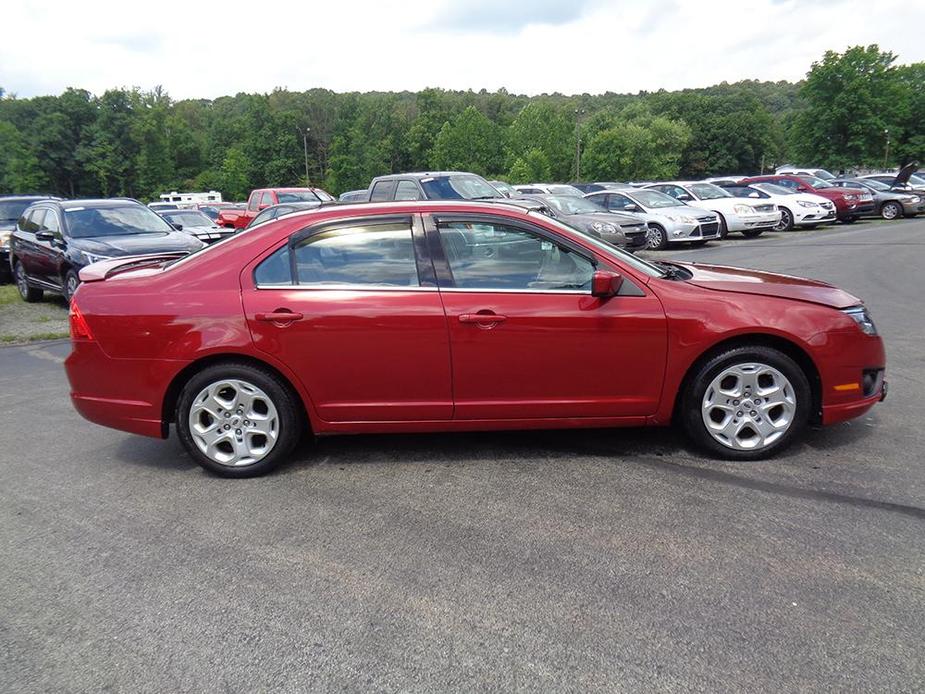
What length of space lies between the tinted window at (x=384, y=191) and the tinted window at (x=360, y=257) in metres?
9.93

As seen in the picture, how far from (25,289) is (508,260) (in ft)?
37.0

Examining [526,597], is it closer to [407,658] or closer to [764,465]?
[407,658]

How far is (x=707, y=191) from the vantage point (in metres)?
21.3

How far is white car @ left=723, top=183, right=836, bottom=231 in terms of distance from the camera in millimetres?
21578

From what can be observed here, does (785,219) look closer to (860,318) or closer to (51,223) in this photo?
(860,318)

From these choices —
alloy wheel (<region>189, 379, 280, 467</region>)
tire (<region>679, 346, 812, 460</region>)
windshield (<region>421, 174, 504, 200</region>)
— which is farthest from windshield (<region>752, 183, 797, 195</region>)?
alloy wheel (<region>189, 379, 280, 467</region>)

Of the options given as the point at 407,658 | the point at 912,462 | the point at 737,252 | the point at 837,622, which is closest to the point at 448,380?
the point at 407,658

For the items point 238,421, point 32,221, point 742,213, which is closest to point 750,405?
point 238,421

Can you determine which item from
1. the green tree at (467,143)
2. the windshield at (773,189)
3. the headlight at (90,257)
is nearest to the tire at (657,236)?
the windshield at (773,189)

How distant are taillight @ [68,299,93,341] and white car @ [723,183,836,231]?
20411 mm

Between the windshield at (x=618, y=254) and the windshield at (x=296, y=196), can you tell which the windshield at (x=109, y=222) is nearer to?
the windshield at (x=618, y=254)

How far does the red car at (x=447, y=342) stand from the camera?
4.23 metres

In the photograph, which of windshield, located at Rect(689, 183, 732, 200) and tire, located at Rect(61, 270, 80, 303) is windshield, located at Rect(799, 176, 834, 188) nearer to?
windshield, located at Rect(689, 183, 732, 200)

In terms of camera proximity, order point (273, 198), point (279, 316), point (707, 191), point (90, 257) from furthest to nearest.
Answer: point (273, 198)
point (707, 191)
point (90, 257)
point (279, 316)
